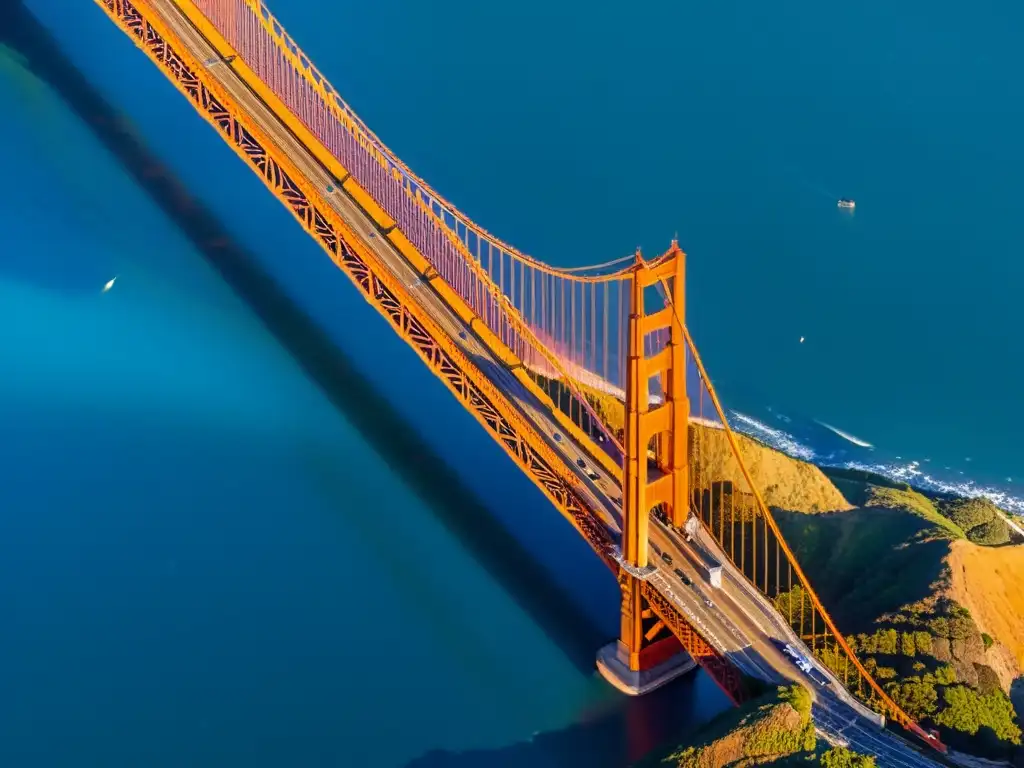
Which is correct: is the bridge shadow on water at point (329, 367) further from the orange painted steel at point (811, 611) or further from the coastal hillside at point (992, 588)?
the coastal hillside at point (992, 588)

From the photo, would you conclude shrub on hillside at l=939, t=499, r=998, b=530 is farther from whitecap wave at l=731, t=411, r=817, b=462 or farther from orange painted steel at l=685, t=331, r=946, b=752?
orange painted steel at l=685, t=331, r=946, b=752

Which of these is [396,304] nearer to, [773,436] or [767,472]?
[767,472]

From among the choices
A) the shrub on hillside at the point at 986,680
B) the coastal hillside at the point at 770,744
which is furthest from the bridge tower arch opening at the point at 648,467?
the shrub on hillside at the point at 986,680

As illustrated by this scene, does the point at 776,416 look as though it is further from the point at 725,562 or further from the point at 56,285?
the point at 56,285

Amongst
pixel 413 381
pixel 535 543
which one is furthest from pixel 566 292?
pixel 535 543

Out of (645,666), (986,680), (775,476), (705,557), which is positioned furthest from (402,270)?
(986,680)

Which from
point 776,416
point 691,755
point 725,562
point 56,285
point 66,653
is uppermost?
point 56,285
